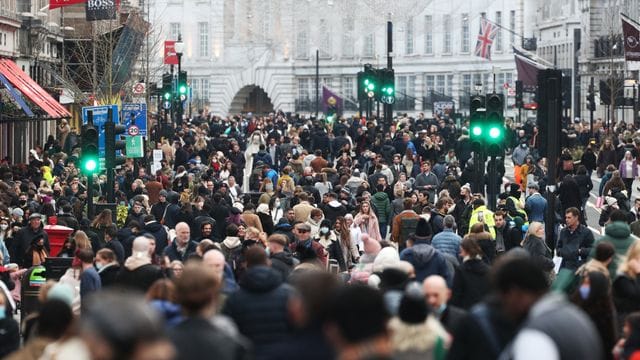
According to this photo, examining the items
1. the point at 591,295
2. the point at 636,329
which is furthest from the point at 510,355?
the point at 591,295

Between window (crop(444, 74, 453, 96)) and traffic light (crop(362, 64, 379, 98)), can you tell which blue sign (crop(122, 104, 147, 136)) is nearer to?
traffic light (crop(362, 64, 379, 98))

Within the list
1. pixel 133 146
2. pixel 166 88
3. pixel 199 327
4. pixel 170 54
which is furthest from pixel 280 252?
pixel 170 54

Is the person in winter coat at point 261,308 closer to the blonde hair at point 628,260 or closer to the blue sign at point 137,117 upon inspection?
the blonde hair at point 628,260

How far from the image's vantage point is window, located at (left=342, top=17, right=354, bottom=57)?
109 meters

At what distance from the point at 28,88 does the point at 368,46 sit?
6524 centimetres

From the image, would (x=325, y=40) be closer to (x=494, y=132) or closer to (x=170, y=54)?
(x=170, y=54)

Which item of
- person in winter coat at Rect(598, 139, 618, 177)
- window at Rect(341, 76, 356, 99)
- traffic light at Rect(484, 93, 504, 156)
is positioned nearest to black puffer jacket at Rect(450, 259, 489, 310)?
Result: traffic light at Rect(484, 93, 504, 156)

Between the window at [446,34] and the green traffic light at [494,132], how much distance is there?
8001cm

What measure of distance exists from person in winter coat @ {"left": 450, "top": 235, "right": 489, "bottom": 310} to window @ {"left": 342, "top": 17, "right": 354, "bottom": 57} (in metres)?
93.2

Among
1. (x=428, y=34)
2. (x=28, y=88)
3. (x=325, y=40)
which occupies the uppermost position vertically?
(x=428, y=34)

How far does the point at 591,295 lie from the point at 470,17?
95.3 metres

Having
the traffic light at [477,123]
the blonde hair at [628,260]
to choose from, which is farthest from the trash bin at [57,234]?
the blonde hair at [628,260]

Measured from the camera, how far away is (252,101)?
391 feet

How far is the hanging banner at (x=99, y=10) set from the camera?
47.7 m
